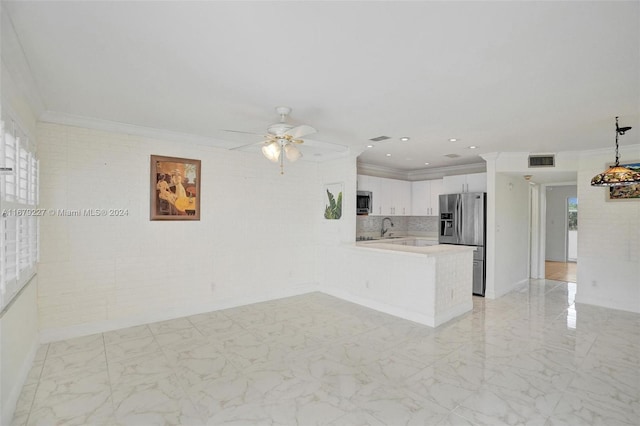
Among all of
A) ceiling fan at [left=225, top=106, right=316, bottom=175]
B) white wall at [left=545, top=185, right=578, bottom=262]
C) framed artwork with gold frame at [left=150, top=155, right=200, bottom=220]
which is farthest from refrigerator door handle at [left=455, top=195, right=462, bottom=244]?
white wall at [left=545, top=185, right=578, bottom=262]

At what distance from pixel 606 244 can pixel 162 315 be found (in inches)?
268

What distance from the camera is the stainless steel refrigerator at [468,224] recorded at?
5.87 m

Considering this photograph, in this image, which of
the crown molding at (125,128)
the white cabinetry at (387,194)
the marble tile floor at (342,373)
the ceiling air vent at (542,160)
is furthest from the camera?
the white cabinetry at (387,194)

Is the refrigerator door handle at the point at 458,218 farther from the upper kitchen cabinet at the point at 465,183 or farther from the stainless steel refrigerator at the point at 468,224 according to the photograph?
the upper kitchen cabinet at the point at 465,183

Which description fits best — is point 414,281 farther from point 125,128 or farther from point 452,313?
point 125,128

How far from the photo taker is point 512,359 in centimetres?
326

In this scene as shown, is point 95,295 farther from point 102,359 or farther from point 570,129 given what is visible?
point 570,129

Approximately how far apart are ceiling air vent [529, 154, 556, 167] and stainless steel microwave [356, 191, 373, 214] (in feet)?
9.45

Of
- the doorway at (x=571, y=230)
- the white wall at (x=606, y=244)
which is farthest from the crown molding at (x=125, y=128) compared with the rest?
the doorway at (x=571, y=230)

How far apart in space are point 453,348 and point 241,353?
2.28 m

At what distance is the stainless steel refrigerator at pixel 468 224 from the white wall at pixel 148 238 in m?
2.13

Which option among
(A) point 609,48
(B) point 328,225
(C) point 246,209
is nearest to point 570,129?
(A) point 609,48

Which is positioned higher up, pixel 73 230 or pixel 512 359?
pixel 73 230

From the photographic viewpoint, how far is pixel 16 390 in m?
2.51
